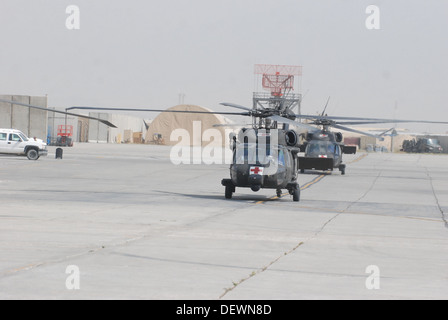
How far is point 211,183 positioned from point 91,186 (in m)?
7.07

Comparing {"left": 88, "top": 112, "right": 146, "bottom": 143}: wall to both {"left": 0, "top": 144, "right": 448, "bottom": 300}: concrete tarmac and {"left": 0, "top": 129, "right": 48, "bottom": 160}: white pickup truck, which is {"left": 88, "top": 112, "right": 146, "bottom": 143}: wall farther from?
{"left": 0, "top": 144, "right": 448, "bottom": 300}: concrete tarmac

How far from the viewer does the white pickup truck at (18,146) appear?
165 feet

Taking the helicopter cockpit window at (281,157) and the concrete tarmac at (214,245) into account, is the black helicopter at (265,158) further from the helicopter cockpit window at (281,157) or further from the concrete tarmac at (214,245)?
the concrete tarmac at (214,245)

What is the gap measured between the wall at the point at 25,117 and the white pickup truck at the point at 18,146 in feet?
61.8

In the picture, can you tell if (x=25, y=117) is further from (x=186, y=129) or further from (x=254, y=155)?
(x=254, y=155)

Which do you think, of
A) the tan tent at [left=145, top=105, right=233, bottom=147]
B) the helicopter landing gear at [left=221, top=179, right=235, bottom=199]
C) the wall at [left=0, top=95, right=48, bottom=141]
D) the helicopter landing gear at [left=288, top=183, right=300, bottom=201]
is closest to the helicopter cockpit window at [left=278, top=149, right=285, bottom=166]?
the helicopter landing gear at [left=288, top=183, right=300, bottom=201]

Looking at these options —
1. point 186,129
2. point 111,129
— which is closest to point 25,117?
point 111,129

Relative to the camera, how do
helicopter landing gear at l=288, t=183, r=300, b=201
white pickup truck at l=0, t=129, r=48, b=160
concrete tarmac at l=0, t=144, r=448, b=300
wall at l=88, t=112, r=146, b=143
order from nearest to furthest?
concrete tarmac at l=0, t=144, r=448, b=300 < helicopter landing gear at l=288, t=183, r=300, b=201 < white pickup truck at l=0, t=129, r=48, b=160 < wall at l=88, t=112, r=146, b=143

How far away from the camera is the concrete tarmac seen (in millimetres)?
9266

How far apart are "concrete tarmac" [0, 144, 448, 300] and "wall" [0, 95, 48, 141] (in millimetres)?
41709
